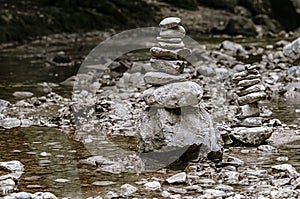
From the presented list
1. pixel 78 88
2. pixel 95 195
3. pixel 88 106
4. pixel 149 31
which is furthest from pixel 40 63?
pixel 95 195

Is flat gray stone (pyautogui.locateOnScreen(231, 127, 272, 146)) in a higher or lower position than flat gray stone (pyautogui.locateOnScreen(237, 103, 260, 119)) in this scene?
lower

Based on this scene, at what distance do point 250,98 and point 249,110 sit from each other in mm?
167

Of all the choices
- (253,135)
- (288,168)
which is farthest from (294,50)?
(288,168)

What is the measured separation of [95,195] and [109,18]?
21896mm

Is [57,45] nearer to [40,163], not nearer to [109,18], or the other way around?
[109,18]

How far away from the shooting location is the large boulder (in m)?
5.94

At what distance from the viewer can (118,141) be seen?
285 inches

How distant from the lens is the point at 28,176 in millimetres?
5711

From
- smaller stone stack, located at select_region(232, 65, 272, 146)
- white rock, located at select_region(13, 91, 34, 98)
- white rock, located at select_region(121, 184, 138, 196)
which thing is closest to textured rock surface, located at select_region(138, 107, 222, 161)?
smaller stone stack, located at select_region(232, 65, 272, 146)

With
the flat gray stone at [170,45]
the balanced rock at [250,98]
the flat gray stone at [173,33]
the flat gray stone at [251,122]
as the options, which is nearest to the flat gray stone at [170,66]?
Result: the flat gray stone at [170,45]

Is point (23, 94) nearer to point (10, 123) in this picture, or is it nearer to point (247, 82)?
point (10, 123)

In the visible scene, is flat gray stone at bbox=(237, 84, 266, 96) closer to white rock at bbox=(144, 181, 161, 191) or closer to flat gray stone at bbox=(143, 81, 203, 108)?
flat gray stone at bbox=(143, 81, 203, 108)

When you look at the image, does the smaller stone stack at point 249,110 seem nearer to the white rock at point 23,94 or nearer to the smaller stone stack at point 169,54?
the smaller stone stack at point 169,54

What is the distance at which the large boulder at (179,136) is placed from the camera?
5.94 meters
